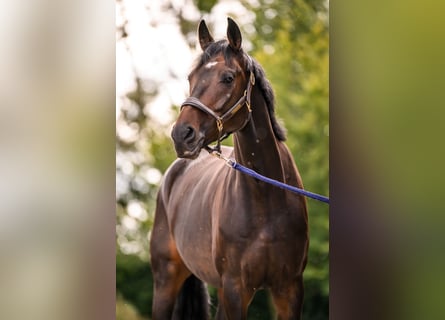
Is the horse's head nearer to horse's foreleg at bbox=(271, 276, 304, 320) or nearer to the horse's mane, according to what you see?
the horse's mane

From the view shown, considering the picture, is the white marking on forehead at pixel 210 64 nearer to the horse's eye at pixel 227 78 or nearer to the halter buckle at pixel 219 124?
the horse's eye at pixel 227 78

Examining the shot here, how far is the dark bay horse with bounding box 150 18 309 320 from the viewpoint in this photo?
2.44 metres

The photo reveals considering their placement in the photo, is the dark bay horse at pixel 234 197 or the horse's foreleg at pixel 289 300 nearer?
the dark bay horse at pixel 234 197

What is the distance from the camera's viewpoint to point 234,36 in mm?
2480

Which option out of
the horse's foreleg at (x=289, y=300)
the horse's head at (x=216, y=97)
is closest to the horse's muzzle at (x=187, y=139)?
the horse's head at (x=216, y=97)

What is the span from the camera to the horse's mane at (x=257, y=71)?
2.48m

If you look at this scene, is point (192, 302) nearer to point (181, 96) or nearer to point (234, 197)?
point (234, 197)

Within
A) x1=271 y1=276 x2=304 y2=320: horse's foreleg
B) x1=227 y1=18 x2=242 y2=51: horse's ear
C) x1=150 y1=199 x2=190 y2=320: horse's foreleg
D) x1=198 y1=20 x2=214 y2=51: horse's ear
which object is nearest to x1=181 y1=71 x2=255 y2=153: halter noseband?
x1=227 y1=18 x2=242 y2=51: horse's ear

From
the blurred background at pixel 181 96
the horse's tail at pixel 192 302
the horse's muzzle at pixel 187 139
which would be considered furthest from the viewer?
the horse's tail at pixel 192 302

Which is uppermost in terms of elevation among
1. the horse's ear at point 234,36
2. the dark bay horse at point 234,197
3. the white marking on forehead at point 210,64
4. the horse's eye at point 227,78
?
the horse's ear at point 234,36

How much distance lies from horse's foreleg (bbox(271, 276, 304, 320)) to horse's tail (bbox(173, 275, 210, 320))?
0.35 metres
